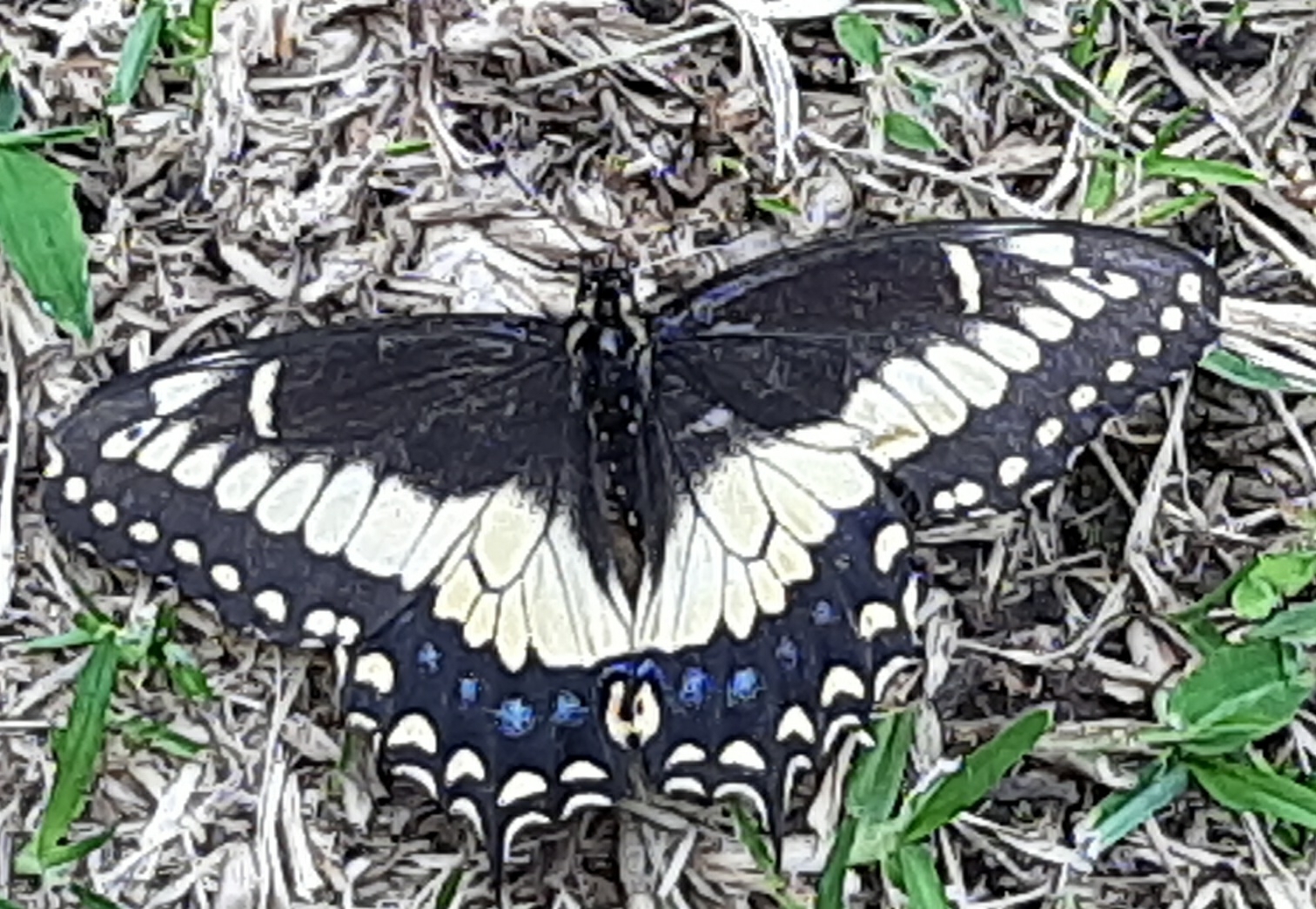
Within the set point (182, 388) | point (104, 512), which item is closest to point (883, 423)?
point (182, 388)

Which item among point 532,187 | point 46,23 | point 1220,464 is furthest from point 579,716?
point 46,23

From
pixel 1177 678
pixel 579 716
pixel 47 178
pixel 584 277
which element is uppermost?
pixel 47 178

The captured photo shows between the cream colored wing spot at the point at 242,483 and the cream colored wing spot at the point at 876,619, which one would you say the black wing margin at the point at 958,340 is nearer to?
the cream colored wing spot at the point at 876,619

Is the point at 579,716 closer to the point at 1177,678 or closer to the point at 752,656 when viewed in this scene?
the point at 752,656

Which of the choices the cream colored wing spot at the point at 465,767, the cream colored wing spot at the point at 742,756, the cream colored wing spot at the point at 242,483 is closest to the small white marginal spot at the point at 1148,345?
the cream colored wing spot at the point at 742,756

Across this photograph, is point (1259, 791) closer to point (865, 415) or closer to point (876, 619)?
point (876, 619)
